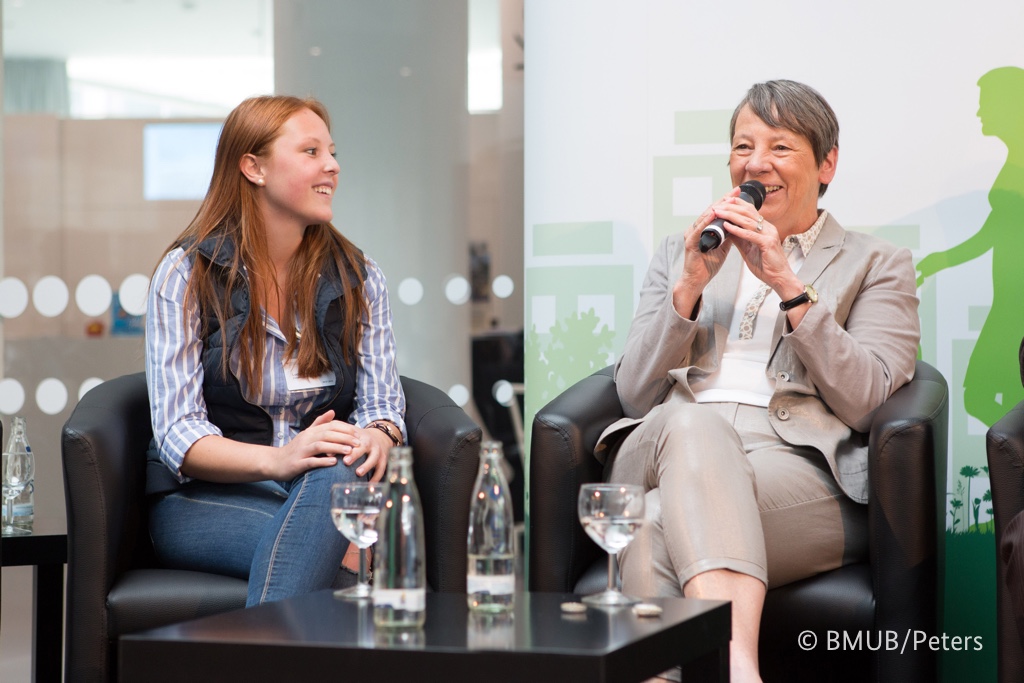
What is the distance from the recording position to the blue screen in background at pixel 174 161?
382cm

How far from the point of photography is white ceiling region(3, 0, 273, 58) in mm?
3803

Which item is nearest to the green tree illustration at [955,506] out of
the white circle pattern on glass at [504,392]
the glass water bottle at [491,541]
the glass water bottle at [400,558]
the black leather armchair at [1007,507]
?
the black leather armchair at [1007,507]

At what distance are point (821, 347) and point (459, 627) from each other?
1130 millimetres

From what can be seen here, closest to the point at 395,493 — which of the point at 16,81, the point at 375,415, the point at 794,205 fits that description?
the point at 375,415

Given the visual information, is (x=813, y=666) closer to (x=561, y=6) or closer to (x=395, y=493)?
(x=395, y=493)

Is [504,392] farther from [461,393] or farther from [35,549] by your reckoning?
[35,549]

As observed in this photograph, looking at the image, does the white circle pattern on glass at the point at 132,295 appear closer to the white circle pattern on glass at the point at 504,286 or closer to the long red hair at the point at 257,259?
the white circle pattern on glass at the point at 504,286

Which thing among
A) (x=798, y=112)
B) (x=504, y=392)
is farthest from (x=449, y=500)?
(x=504, y=392)

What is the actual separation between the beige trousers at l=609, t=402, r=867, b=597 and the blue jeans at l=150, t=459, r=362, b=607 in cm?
55

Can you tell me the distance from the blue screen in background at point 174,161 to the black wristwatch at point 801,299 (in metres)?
2.15

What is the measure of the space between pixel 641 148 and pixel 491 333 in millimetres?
771

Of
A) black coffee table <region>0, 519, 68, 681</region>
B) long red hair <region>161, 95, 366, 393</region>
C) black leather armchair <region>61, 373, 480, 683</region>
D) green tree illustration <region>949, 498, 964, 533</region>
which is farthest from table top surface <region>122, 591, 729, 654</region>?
green tree illustration <region>949, 498, 964, 533</region>

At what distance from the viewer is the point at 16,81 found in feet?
12.4

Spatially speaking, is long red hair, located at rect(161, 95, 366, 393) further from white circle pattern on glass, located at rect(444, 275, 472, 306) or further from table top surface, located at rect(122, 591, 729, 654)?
white circle pattern on glass, located at rect(444, 275, 472, 306)
